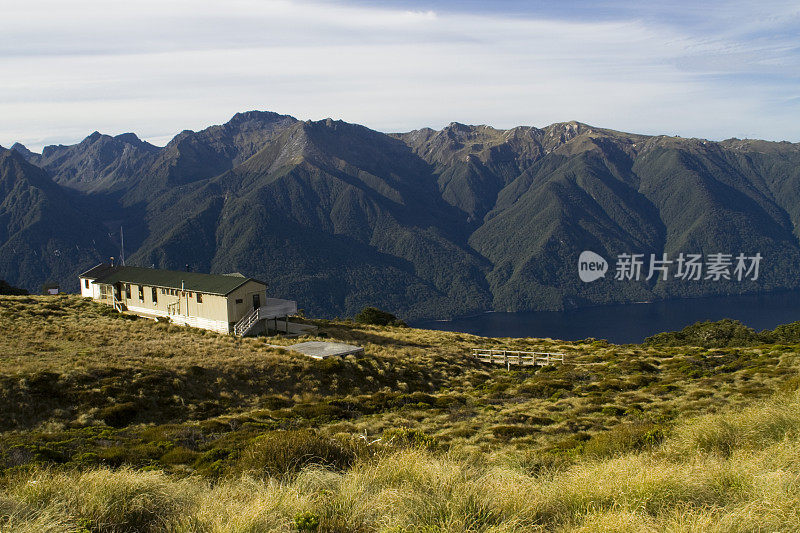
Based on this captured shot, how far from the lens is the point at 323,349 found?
35.9 m

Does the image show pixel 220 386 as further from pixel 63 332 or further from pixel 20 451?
pixel 63 332

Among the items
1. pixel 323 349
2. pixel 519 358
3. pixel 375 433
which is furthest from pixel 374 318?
pixel 375 433

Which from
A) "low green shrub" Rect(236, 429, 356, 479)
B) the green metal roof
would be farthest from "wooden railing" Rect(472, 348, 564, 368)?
"low green shrub" Rect(236, 429, 356, 479)

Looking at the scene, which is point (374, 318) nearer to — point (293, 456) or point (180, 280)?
point (180, 280)

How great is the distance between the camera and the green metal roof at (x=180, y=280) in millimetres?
42500

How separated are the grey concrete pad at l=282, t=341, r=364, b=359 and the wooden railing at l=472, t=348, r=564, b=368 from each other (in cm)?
1143

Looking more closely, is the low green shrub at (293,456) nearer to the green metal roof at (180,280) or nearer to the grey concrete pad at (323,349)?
the grey concrete pad at (323,349)

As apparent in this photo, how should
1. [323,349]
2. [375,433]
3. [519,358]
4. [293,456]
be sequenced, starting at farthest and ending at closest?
[519,358] → [323,349] → [375,433] → [293,456]

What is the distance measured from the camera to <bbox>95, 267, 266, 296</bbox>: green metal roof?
42500mm

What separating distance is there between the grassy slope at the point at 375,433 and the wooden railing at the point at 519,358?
1.74 metres

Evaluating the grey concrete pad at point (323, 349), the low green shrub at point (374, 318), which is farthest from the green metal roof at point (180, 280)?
the low green shrub at point (374, 318)

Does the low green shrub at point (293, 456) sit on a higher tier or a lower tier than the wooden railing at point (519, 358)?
higher

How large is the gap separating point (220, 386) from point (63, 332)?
1622cm

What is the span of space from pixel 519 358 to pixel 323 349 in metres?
15.4
